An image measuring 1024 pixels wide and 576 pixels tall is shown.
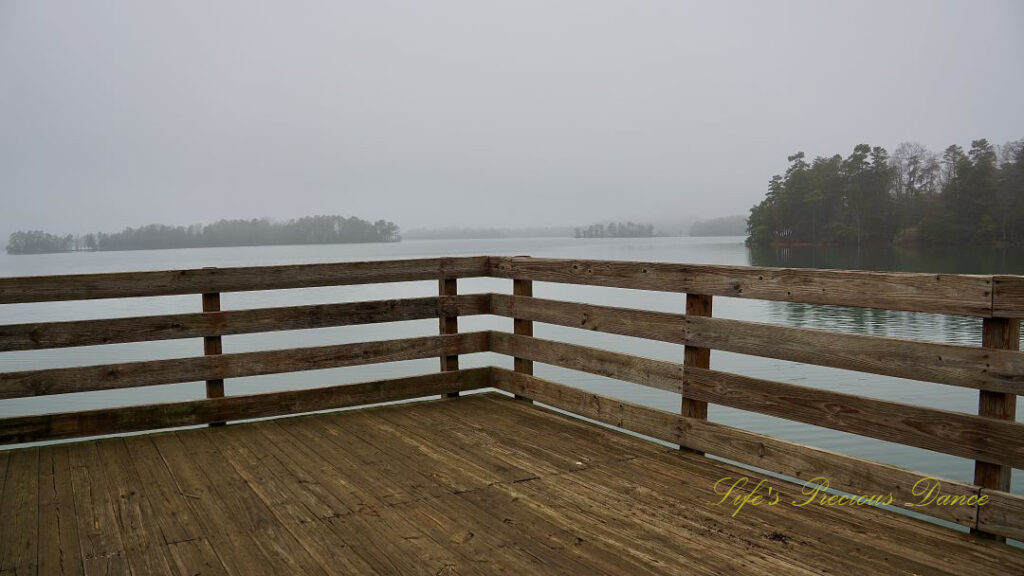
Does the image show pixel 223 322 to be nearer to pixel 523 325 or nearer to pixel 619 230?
pixel 523 325

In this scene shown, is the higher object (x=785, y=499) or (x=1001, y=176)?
(x=1001, y=176)

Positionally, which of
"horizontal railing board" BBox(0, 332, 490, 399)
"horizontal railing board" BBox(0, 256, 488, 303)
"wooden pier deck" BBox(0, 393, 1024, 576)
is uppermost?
"horizontal railing board" BBox(0, 256, 488, 303)

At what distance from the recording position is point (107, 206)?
11156 centimetres

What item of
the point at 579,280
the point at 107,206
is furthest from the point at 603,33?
the point at 579,280

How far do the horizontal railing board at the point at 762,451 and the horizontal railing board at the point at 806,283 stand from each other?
0.69 meters

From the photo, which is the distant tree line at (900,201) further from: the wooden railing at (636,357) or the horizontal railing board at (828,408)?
the horizontal railing board at (828,408)

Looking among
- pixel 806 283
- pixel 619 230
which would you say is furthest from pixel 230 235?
pixel 806 283

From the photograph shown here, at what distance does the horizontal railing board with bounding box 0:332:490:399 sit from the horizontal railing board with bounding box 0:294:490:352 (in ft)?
0.55

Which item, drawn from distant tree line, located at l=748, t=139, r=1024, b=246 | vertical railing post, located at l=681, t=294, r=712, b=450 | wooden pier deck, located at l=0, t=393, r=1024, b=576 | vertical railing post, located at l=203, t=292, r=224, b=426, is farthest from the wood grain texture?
distant tree line, located at l=748, t=139, r=1024, b=246

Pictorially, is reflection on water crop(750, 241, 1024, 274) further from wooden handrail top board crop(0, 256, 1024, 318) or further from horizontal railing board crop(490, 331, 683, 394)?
wooden handrail top board crop(0, 256, 1024, 318)

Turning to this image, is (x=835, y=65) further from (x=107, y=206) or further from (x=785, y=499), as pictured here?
(x=785, y=499)

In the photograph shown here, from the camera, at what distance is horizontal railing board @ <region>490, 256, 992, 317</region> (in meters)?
3.08

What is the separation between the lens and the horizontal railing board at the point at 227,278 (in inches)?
181

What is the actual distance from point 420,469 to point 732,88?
392ft
